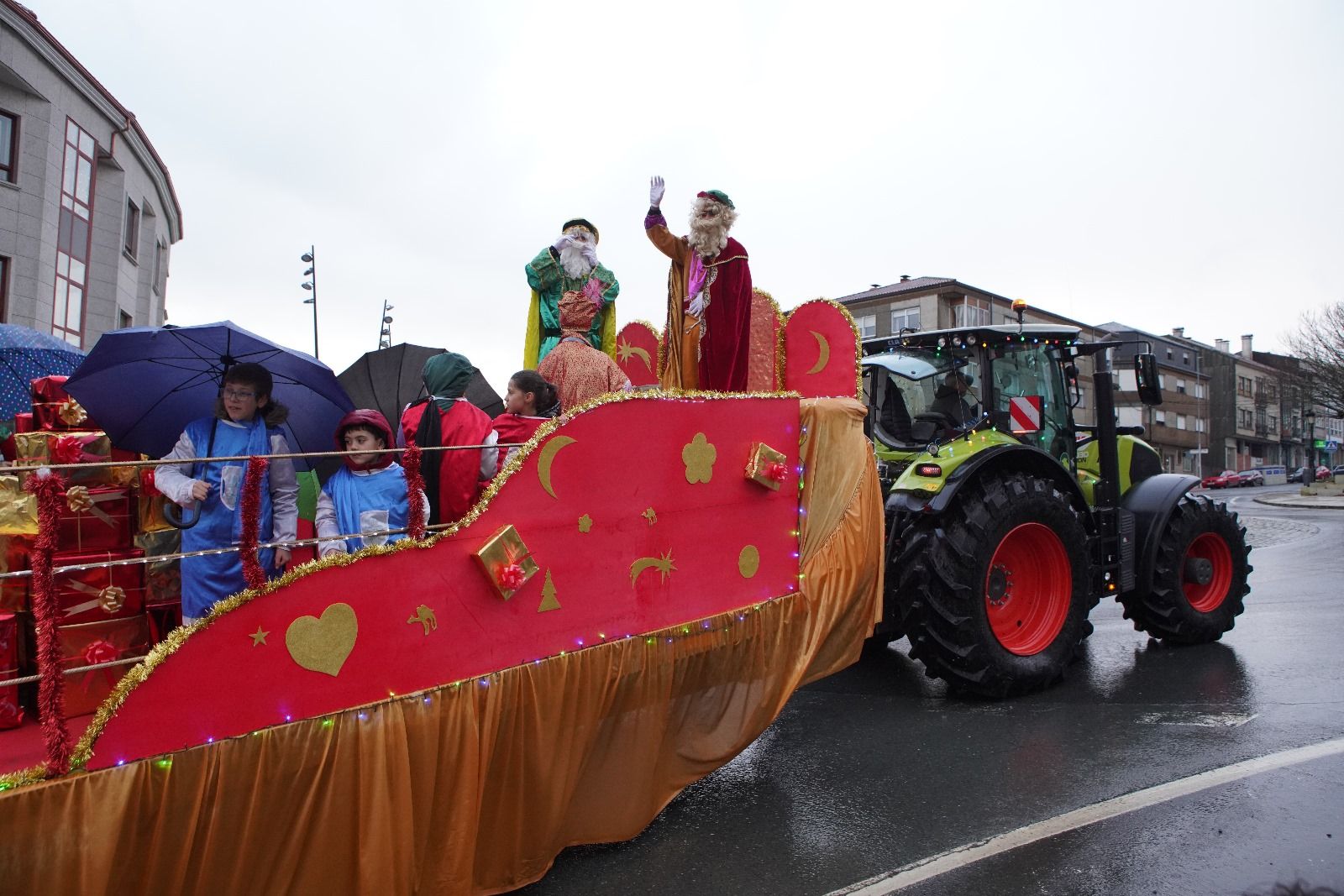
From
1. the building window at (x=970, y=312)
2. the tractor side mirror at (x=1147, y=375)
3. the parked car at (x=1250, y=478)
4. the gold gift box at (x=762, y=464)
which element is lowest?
the gold gift box at (x=762, y=464)

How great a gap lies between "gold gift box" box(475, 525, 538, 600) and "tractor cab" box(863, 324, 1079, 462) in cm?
329

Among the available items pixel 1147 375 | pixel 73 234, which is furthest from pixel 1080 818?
pixel 73 234

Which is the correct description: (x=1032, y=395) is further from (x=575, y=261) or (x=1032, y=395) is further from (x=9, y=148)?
(x=9, y=148)

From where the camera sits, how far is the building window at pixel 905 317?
3854cm

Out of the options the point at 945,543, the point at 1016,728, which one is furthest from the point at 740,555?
the point at 1016,728

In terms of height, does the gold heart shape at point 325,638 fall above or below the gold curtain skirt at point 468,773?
above

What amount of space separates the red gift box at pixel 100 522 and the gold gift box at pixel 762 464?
2.49m

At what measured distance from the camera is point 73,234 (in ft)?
56.4

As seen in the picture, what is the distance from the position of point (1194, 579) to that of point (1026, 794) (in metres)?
3.44

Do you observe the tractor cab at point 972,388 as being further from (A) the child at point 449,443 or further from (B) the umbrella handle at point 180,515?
(B) the umbrella handle at point 180,515

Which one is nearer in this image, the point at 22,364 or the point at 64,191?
the point at 22,364

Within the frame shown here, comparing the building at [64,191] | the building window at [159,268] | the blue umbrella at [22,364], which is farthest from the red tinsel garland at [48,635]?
the building window at [159,268]

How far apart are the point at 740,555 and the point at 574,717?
104 centimetres

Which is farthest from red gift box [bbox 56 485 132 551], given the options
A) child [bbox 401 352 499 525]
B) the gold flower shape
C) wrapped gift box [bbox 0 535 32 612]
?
the gold flower shape
